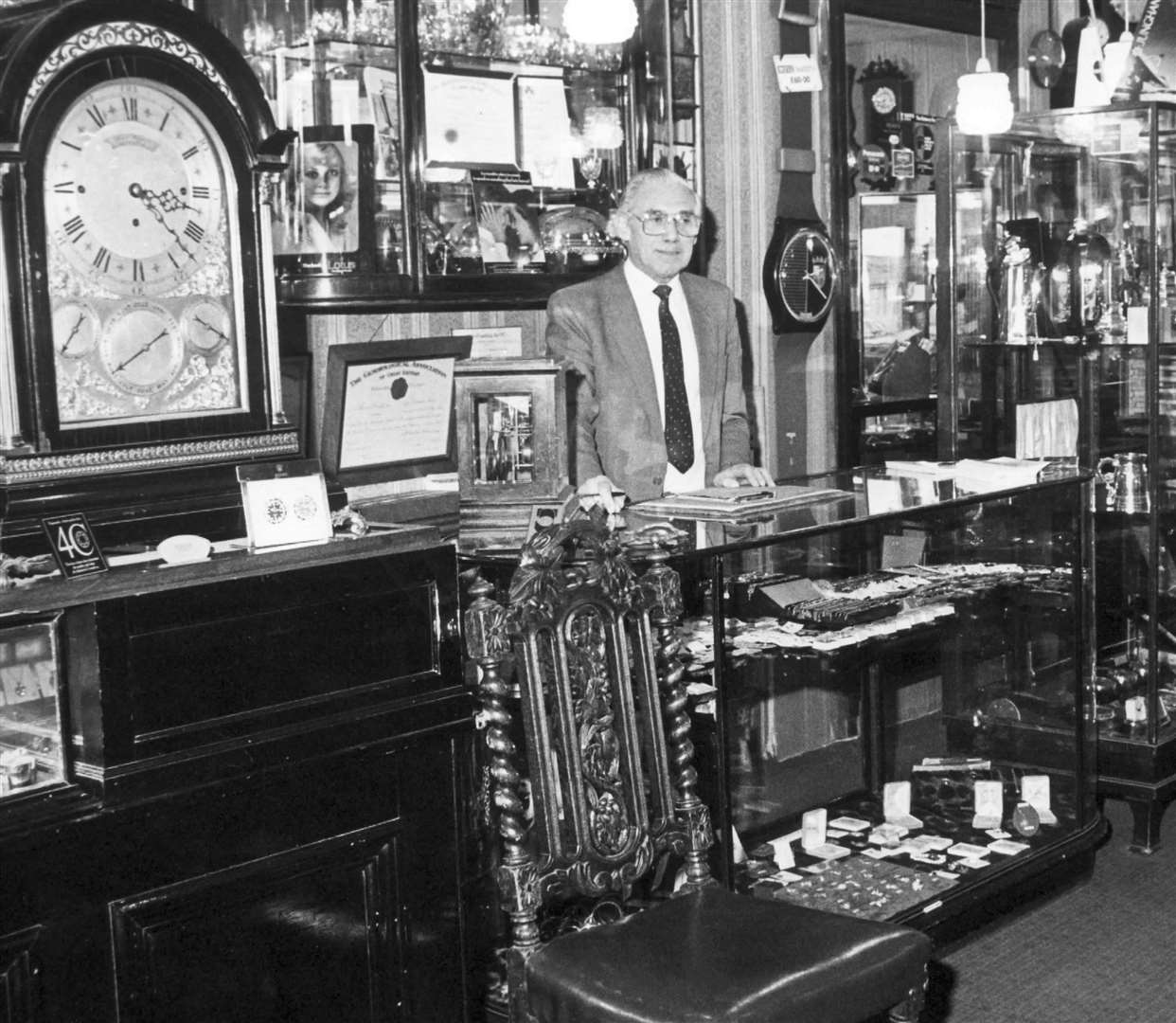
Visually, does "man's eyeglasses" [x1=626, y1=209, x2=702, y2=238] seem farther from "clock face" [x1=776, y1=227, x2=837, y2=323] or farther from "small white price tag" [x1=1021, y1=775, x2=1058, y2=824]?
"small white price tag" [x1=1021, y1=775, x2=1058, y2=824]

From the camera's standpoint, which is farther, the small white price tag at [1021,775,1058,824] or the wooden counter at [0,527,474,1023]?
the small white price tag at [1021,775,1058,824]

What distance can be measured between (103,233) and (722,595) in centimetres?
128

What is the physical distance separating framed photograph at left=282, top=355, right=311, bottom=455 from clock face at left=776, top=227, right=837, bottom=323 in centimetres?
182

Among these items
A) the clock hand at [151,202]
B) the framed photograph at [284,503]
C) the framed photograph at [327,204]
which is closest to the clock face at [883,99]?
the framed photograph at [327,204]

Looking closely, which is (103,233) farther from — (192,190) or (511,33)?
(511,33)

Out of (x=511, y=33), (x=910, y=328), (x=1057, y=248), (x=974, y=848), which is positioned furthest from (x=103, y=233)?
(x=910, y=328)

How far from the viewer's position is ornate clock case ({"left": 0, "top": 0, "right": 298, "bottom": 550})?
256cm

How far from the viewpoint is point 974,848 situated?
399cm

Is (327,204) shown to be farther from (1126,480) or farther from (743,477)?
(1126,480)

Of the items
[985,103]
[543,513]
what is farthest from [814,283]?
[543,513]

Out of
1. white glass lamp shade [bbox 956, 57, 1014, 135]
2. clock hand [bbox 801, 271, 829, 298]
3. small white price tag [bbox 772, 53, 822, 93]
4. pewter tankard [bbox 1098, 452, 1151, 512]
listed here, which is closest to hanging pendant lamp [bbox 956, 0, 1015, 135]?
white glass lamp shade [bbox 956, 57, 1014, 135]

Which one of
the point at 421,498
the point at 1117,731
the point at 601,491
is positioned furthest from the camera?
the point at 1117,731

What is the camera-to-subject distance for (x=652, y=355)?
4.12m

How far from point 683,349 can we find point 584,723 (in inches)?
65.8
